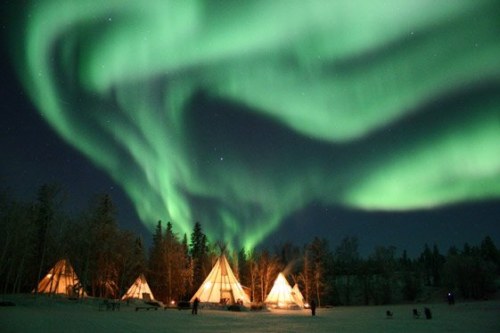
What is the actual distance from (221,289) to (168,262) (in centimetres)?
2097

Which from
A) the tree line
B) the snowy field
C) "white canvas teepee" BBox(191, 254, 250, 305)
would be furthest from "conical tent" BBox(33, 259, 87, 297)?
"white canvas teepee" BBox(191, 254, 250, 305)

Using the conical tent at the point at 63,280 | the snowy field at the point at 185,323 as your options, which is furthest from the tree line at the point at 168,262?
the snowy field at the point at 185,323

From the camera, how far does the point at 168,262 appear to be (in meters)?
68.7

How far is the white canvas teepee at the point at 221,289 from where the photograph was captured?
163 feet

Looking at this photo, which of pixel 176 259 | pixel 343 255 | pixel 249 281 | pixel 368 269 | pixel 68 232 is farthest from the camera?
pixel 343 255

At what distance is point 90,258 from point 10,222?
12.3m

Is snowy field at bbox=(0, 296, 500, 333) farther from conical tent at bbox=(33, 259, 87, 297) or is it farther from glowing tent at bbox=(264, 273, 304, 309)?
glowing tent at bbox=(264, 273, 304, 309)

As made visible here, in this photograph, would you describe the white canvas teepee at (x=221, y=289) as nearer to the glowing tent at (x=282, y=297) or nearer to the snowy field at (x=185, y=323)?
the glowing tent at (x=282, y=297)

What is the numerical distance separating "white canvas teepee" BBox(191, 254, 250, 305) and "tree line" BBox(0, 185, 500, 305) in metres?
12.8

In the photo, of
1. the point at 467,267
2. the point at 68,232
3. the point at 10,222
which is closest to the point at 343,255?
the point at 467,267

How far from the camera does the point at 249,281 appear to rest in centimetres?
7975

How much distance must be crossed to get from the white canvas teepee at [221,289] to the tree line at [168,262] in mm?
12817

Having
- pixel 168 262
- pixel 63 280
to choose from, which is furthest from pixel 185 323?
pixel 168 262

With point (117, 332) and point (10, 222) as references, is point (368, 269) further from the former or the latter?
point (117, 332)
